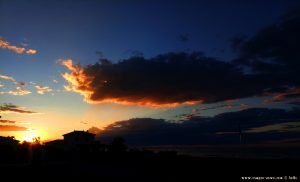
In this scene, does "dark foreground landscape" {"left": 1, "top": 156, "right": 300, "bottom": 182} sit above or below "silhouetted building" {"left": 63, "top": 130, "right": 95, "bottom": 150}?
below

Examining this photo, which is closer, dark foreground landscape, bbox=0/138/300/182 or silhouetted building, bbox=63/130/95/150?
dark foreground landscape, bbox=0/138/300/182

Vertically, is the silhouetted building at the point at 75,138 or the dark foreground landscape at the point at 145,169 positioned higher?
the silhouetted building at the point at 75,138

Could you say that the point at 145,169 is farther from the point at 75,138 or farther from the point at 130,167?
the point at 75,138

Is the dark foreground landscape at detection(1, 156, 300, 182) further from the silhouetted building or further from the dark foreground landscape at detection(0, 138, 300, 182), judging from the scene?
the silhouetted building

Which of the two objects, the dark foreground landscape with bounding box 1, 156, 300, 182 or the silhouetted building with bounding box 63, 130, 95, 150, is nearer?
the dark foreground landscape with bounding box 1, 156, 300, 182

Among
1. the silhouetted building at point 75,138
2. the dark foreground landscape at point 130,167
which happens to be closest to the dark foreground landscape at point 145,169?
the dark foreground landscape at point 130,167

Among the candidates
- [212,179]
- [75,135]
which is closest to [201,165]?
[212,179]

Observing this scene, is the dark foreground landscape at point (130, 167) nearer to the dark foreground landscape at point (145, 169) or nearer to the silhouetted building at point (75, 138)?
the dark foreground landscape at point (145, 169)

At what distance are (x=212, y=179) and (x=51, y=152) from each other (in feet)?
71.4

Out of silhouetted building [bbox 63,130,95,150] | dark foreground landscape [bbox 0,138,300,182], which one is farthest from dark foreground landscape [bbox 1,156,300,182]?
silhouetted building [bbox 63,130,95,150]

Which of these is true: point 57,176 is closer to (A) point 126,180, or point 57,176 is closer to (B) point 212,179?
(A) point 126,180

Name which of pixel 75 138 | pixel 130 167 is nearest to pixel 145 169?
pixel 130 167

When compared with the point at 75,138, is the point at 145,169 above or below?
below

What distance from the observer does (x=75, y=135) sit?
8138 centimetres
